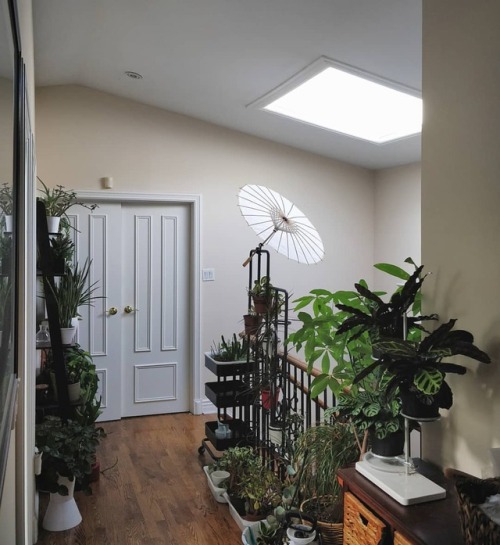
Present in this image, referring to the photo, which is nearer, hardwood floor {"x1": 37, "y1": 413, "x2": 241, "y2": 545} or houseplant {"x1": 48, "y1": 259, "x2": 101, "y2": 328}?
hardwood floor {"x1": 37, "y1": 413, "x2": 241, "y2": 545}

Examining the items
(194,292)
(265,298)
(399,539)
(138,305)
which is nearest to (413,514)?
(399,539)

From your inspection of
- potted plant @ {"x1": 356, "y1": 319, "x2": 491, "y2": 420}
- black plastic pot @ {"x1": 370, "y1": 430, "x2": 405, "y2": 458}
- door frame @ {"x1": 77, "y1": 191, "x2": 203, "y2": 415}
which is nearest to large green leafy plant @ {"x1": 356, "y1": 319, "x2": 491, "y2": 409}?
potted plant @ {"x1": 356, "y1": 319, "x2": 491, "y2": 420}

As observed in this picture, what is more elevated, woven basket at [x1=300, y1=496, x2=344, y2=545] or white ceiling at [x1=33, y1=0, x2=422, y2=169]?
white ceiling at [x1=33, y1=0, x2=422, y2=169]

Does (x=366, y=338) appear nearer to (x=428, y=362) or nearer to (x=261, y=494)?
(x=428, y=362)

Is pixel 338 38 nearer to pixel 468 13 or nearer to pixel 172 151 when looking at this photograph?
pixel 468 13

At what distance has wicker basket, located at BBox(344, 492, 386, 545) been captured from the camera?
4.67ft

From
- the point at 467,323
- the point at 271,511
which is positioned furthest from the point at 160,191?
the point at 467,323

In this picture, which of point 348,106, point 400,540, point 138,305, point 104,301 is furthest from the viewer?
point 138,305

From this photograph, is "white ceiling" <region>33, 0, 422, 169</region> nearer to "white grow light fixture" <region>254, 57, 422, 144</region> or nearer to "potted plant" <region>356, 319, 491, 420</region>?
"white grow light fixture" <region>254, 57, 422, 144</region>

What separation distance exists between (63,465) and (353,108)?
3.32m

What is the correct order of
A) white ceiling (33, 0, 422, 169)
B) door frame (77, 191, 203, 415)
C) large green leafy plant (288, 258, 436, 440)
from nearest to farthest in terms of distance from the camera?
large green leafy plant (288, 258, 436, 440) < white ceiling (33, 0, 422, 169) < door frame (77, 191, 203, 415)

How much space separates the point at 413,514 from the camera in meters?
1.35

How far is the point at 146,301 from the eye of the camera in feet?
15.4

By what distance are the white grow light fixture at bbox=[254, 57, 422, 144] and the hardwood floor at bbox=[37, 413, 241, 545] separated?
278cm
